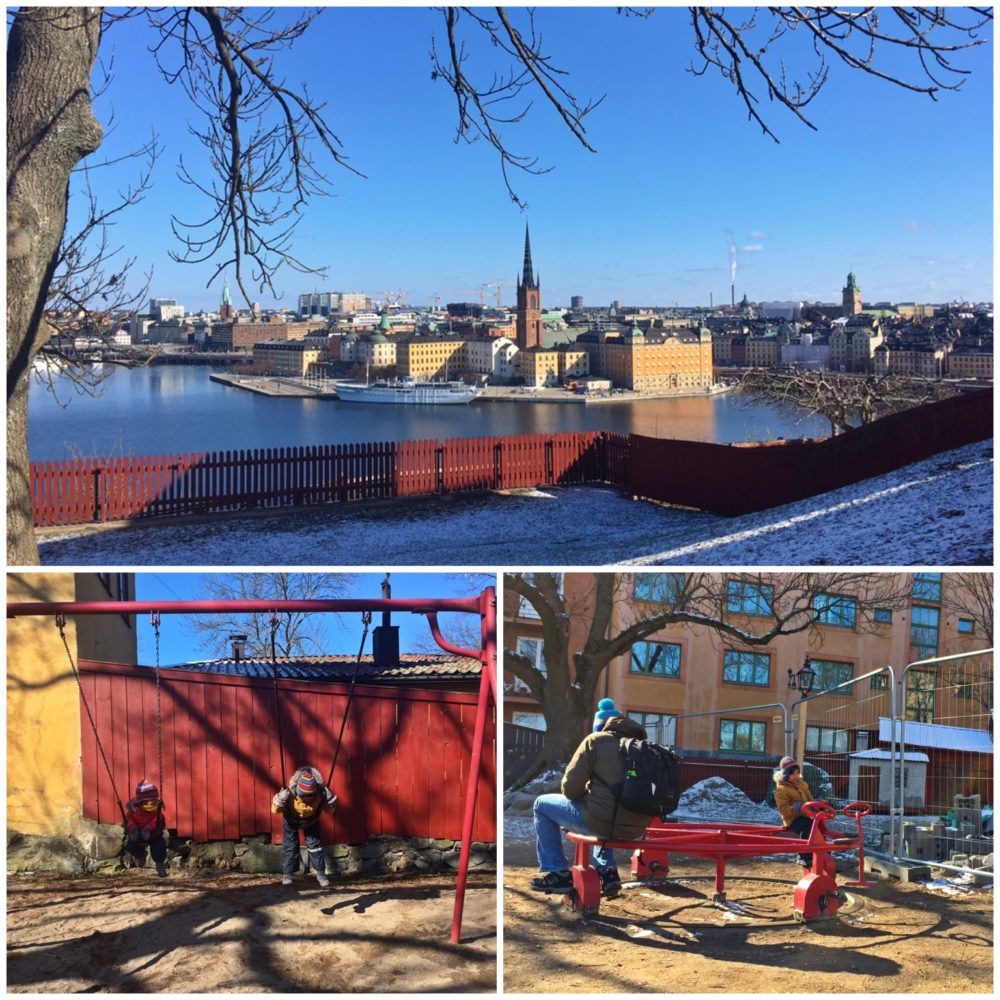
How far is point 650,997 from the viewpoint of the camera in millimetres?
3676

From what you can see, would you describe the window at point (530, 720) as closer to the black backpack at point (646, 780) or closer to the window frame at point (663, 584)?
the black backpack at point (646, 780)

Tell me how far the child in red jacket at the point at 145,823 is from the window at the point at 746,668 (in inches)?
93.8

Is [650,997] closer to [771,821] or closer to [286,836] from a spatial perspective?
[771,821]

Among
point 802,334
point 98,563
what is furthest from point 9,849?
point 802,334

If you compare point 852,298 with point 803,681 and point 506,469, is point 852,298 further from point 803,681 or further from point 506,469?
point 803,681

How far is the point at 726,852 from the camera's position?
3.96 m

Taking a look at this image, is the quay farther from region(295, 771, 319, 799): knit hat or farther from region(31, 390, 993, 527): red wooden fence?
region(295, 771, 319, 799): knit hat

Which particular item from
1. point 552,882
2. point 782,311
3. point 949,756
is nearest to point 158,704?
point 552,882

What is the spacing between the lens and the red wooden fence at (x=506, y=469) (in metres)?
10.1

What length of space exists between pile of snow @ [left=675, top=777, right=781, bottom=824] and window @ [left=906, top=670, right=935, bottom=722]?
2.42 ft

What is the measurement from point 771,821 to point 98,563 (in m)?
6.42

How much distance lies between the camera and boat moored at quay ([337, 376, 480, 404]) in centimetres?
3272

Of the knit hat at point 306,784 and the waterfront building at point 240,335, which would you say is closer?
the knit hat at point 306,784

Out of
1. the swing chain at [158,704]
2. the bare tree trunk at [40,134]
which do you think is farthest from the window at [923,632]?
the bare tree trunk at [40,134]
